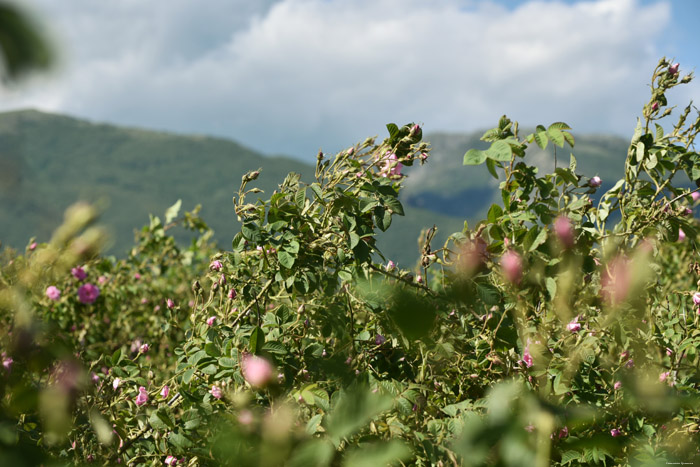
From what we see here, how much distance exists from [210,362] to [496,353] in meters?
0.81

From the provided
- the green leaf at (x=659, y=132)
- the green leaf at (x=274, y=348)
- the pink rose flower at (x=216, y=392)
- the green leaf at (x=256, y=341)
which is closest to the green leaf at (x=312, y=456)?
the green leaf at (x=256, y=341)

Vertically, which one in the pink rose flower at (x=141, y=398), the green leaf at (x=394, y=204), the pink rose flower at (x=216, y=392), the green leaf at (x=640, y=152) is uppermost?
the green leaf at (x=640, y=152)

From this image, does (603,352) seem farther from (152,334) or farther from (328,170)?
(152,334)

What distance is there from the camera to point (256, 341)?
1.31 m

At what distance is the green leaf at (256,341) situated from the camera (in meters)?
1.30

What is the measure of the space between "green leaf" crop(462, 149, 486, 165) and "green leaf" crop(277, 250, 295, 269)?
0.58 meters

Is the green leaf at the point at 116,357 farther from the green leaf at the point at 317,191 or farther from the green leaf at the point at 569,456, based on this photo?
the green leaf at the point at 569,456

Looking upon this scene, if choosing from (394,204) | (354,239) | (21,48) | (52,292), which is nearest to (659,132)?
(394,204)

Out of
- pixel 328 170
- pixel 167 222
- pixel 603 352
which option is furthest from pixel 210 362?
pixel 167 222

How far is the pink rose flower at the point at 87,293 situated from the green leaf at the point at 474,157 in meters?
3.02

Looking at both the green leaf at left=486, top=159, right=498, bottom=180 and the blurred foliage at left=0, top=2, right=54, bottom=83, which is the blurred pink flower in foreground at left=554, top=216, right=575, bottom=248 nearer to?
the green leaf at left=486, top=159, right=498, bottom=180

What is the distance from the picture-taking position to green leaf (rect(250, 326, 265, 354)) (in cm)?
Result: 130

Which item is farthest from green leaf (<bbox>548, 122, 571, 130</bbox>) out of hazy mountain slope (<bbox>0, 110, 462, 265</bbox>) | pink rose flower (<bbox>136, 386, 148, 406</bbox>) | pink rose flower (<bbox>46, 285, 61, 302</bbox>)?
hazy mountain slope (<bbox>0, 110, 462, 265</bbox>)

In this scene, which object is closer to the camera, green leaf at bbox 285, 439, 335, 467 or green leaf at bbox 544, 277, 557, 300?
green leaf at bbox 285, 439, 335, 467
